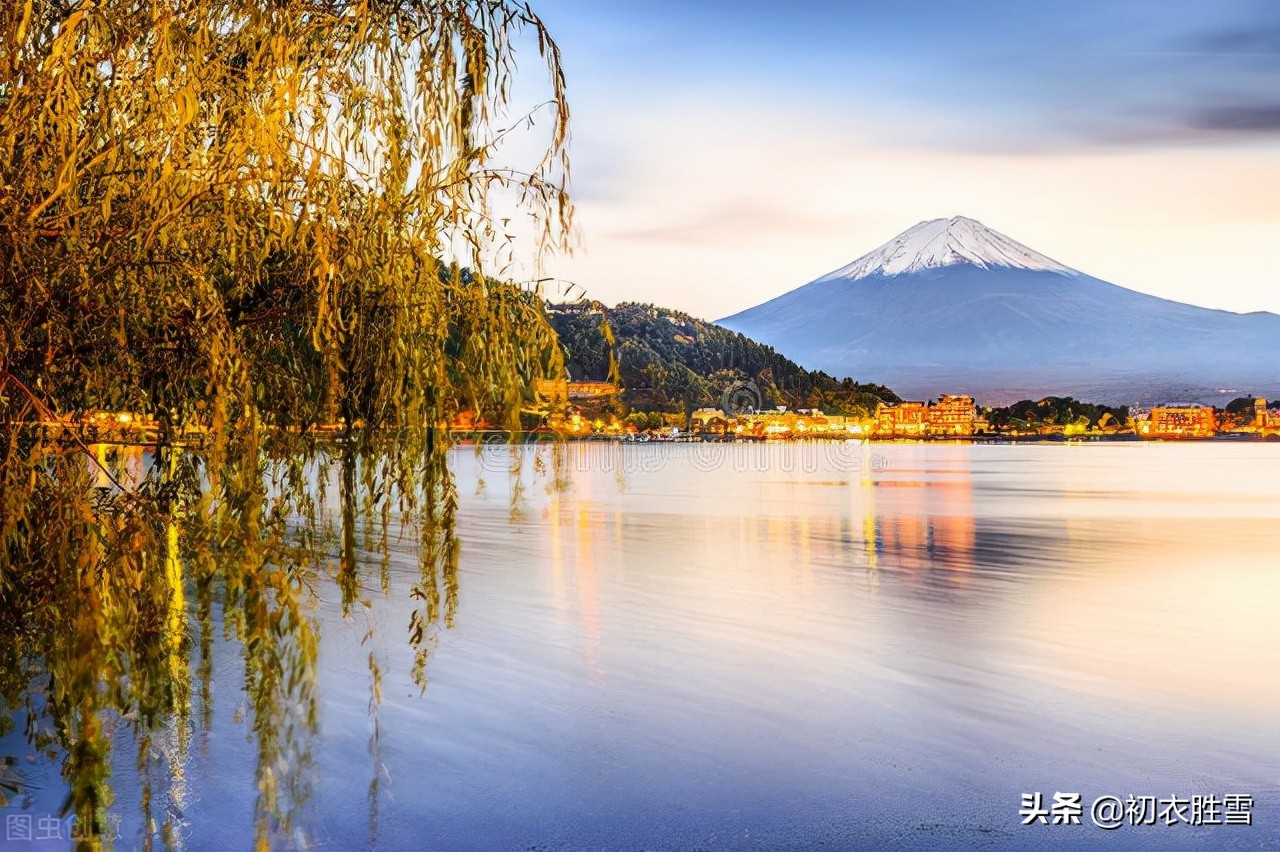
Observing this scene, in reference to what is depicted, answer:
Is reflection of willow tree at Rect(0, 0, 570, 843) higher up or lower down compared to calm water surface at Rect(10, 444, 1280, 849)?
higher up

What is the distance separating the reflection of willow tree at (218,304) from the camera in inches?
177

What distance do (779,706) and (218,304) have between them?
8331 millimetres

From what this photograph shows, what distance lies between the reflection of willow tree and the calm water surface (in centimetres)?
113

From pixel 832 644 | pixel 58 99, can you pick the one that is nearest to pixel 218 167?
pixel 58 99

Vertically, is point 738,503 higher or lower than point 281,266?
lower

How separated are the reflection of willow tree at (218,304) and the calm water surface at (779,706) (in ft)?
3.71

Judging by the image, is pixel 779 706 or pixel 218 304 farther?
pixel 779 706

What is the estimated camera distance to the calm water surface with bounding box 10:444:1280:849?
8.00m

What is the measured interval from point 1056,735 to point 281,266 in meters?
8.33

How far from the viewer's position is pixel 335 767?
8.78 metres

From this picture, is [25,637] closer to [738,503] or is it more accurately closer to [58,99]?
[58,99]

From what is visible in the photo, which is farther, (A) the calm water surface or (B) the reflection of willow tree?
(A) the calm water surface

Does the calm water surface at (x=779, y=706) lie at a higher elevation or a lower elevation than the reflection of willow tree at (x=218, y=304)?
lower

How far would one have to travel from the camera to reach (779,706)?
11.6m
